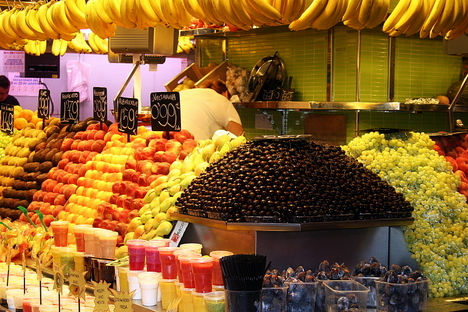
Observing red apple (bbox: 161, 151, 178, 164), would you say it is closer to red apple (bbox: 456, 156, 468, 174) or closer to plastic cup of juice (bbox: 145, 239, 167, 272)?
plastic cup of juice (bbox: 145, 239, 167, 272)

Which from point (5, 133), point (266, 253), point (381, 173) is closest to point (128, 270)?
point (266, 253)

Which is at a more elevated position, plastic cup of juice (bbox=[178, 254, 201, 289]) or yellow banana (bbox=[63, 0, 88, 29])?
yellow banana (bbox=[63, 0, 88, 29])

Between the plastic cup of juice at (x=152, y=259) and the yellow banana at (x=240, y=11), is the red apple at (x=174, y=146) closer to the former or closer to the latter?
the yellow banana at (x=240, y=11)

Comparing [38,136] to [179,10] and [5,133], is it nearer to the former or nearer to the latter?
[5,133]

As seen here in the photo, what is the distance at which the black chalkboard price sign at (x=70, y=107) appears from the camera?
5.73 metres

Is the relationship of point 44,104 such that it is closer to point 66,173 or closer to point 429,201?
A: point 66,173

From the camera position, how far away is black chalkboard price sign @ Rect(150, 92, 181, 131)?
4566 mm

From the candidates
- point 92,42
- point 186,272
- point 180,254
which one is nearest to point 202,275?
point 186,272

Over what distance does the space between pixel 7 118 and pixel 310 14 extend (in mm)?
3640

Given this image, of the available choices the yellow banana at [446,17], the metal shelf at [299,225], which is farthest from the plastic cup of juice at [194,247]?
the yellow banana at [446,17]

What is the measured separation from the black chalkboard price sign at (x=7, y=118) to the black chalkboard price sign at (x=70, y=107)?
0.84 m

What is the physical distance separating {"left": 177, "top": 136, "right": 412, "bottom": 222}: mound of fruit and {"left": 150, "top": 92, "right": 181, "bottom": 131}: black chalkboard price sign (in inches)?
41.4

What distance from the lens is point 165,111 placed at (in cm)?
465

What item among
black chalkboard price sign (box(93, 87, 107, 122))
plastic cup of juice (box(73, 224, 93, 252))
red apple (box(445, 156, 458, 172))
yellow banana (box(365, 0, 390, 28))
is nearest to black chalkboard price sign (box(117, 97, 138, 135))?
black chalkboard price sign (box(93, 87, 107, 122))
